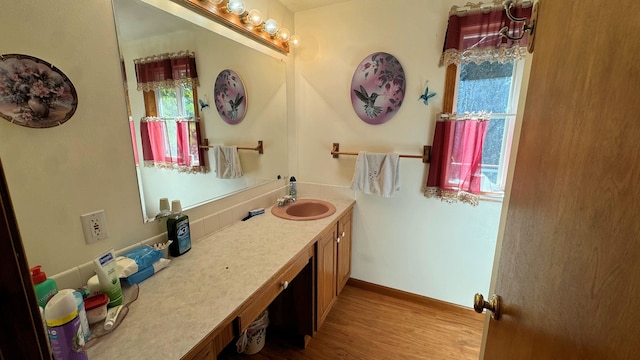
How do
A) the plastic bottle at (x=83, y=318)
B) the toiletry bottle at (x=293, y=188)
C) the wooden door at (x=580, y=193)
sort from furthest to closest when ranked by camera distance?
1. the toiletry bottle at (x=293, y=188)
2. the plastic bottle at (x=83, y=318)
3. the wooden door at (x=580, y=193)

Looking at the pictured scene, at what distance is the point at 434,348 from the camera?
5.55 feet

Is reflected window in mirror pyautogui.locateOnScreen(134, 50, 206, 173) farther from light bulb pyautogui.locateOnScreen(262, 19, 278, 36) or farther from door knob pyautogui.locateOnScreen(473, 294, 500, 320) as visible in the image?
door knob pyautogui.locateOnScreen(473, 294, 500, 320)

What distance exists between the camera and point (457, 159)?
1.76m

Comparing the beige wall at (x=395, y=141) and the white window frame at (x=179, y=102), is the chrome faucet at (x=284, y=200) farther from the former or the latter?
the white window frame at (x=179, y=102)

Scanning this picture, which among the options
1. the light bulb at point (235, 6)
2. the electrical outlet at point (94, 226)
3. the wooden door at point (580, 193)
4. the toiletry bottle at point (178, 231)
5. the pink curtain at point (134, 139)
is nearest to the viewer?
the wooden door at point (580, 193)

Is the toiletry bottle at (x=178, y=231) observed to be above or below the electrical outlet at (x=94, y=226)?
below

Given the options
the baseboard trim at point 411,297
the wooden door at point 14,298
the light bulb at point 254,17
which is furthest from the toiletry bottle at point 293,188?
the wooden door at point 14,298

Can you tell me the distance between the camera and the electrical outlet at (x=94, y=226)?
0.95 m

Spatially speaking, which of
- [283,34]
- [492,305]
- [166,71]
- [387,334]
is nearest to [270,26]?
[283,34]

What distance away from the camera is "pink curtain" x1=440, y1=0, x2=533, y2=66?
147cm

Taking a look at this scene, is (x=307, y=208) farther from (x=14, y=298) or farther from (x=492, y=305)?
(x=14, y=298)

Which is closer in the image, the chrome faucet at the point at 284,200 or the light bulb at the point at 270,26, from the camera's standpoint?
the light bulb at the point at 270,26

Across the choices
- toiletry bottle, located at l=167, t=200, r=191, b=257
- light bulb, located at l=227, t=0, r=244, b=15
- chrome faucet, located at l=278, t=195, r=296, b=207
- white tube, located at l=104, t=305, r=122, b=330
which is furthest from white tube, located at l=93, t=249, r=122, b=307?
light bulb, located at l=227, t=0, r=244, b=15

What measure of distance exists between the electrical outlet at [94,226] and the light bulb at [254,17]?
138cm
